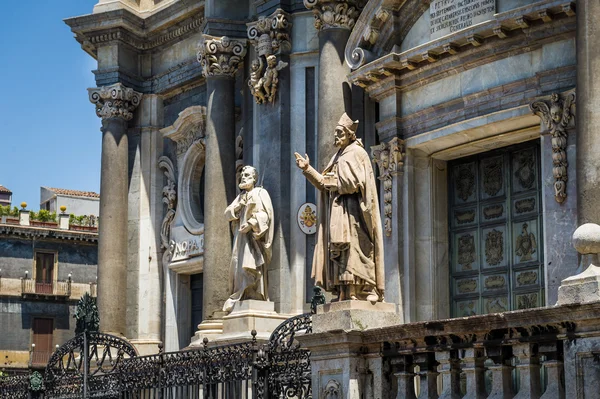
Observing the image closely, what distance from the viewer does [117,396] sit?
1694cm

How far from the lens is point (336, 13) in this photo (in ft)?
61.4

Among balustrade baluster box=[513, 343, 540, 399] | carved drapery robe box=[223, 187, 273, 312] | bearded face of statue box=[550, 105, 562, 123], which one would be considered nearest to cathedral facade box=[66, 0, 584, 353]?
bearded face of statue box=[550, 105, 562, 123]

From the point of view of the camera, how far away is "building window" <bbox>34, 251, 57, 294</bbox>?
52.0 metres

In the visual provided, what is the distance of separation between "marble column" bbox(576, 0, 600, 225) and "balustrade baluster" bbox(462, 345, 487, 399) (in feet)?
15.4

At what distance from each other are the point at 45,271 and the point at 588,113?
4171 cm

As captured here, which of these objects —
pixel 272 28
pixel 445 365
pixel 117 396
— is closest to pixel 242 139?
pixel 272 28

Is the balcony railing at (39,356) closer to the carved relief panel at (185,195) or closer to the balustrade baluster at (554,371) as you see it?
the carved relief panel at (185,195)

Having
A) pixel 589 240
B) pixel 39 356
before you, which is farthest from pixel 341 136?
pixel 39 356

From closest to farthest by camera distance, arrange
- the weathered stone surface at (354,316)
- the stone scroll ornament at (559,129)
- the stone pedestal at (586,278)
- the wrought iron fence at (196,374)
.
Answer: the stone pedestal at (586,278) → the weathered stone surface at (354,316) → the wrought iron fence at (196,374) → the stone scroll ornament at (559,129)

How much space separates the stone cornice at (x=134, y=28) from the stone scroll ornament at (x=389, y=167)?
23.5 feet

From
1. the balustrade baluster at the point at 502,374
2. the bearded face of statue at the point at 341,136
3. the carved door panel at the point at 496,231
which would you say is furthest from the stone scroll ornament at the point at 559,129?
the balustrade baluster at the point at 502,374

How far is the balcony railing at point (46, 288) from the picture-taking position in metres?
51.4

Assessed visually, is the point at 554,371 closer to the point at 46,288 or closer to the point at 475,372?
the point at 475,372

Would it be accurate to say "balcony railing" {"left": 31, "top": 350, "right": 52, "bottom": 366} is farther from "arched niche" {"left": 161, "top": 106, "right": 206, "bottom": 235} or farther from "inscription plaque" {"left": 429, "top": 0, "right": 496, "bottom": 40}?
"inscription plaque" {"left": 429, "top": 0, "right": 496, "bottom": 40}
